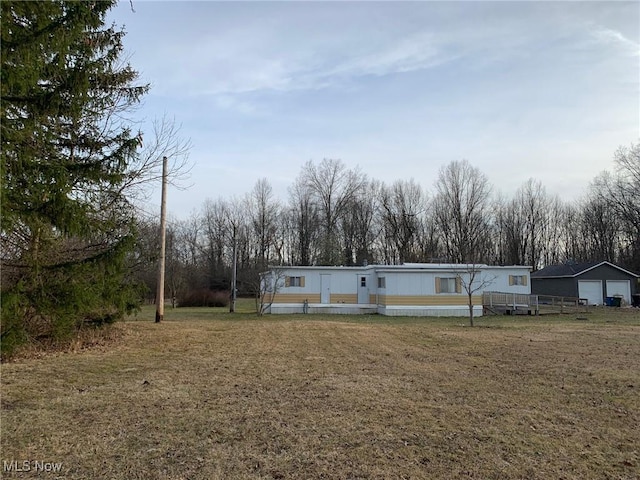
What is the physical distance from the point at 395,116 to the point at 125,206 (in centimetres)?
1005

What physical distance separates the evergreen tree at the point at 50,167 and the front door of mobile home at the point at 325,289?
606 inches

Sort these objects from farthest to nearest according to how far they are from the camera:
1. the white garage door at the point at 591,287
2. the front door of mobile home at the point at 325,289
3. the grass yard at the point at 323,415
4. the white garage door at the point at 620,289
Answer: the white garage door at the point at 591,287 < the white garage door at the point at 620,289 < the front door of mobile home at the point at 325,289 < the grass yard at the point at 323,415

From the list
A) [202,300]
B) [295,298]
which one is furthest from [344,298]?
[202,300]

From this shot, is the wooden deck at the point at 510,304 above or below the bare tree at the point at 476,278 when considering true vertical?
below

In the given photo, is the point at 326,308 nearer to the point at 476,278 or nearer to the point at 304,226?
the point at 476,278

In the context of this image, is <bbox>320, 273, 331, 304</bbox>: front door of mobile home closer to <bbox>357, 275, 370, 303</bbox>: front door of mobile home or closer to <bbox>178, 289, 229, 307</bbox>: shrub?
<bbox>357, 275, 370, 303</bbox>: front door of mobile home

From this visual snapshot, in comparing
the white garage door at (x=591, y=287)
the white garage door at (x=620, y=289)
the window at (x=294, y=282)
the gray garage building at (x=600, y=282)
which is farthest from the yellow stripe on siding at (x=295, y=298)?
the white garage door at (x=620, y=289)

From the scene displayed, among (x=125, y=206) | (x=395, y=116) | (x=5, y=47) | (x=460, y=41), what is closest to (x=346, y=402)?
(x=5, y=47)

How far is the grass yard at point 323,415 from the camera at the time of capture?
12.0 feet

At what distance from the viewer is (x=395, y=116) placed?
A: 16.8 meters

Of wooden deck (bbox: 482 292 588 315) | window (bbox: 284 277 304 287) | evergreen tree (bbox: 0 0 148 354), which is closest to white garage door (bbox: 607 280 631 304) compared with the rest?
wooden deck (bbox: 482 292 588 315)

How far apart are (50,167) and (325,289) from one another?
61.6ft

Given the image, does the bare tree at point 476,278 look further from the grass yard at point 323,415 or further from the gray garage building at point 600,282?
the grass yard at point 323,415

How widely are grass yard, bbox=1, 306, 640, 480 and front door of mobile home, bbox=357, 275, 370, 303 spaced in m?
15.0
